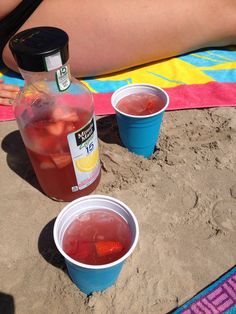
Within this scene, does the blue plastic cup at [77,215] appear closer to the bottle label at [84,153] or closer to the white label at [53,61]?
the bottle label at [84,153]

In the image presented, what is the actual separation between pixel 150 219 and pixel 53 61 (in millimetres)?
601

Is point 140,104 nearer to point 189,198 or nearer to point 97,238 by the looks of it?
point 189,198

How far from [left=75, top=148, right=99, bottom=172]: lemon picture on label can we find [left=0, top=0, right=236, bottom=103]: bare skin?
0.65 metres

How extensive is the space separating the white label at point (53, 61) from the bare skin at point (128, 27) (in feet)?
2.45

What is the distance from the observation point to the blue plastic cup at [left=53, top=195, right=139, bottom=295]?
2.55ft

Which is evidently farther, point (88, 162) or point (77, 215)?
point (88, 162)

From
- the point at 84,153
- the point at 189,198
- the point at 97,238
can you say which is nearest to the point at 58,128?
the point at 84,153

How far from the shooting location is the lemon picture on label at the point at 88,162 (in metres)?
1.00

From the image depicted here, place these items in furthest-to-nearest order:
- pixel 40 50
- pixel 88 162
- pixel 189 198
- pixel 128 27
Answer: pixel 128 27 < pixel 189 198 < pixel 88 162 < pixel 40 50

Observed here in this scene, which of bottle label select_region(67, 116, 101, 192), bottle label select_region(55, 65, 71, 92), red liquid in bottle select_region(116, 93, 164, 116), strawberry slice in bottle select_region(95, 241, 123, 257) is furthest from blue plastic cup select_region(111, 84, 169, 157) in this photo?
strawberry slice in bottle select_region(95, 241, 123, 257)

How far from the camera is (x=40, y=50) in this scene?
0.76 metres

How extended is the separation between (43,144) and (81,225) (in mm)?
269


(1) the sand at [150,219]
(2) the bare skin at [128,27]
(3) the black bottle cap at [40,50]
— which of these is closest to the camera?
(3) the black bottle cap at [40,50]

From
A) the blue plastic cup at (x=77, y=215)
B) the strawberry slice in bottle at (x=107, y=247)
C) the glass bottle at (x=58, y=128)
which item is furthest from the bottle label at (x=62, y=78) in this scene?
the strawberry slice in bottle at (x=107, y=247)
